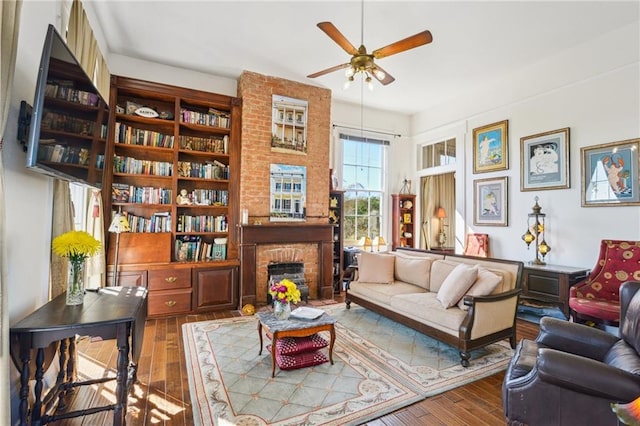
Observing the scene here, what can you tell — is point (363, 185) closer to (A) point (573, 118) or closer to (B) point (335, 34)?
(A) point (573, 118)

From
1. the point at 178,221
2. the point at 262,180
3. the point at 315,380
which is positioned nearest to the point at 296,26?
the point at 262,180

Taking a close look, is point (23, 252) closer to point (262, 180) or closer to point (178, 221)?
point (178, 221)

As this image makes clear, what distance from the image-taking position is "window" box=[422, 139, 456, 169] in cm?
606

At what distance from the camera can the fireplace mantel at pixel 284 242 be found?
178 inches

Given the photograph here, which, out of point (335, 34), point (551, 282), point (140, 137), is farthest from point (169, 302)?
point (551, 282)

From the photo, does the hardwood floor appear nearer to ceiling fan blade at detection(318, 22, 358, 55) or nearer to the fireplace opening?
the fireplace opening

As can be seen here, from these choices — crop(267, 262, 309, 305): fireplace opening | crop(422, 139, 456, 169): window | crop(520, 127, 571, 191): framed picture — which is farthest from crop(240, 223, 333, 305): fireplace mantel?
crop(520, 127, 571, 191): framed picture

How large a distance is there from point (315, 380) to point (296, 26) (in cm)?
377

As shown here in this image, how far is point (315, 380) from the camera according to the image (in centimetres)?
252

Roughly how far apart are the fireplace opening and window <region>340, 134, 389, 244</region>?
61.5 inches

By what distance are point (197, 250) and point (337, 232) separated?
2479 millimetres

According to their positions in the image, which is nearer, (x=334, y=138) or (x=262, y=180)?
(x=262, y=180)

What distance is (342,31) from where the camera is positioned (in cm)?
371

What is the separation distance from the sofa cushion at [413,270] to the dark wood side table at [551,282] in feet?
3.77
